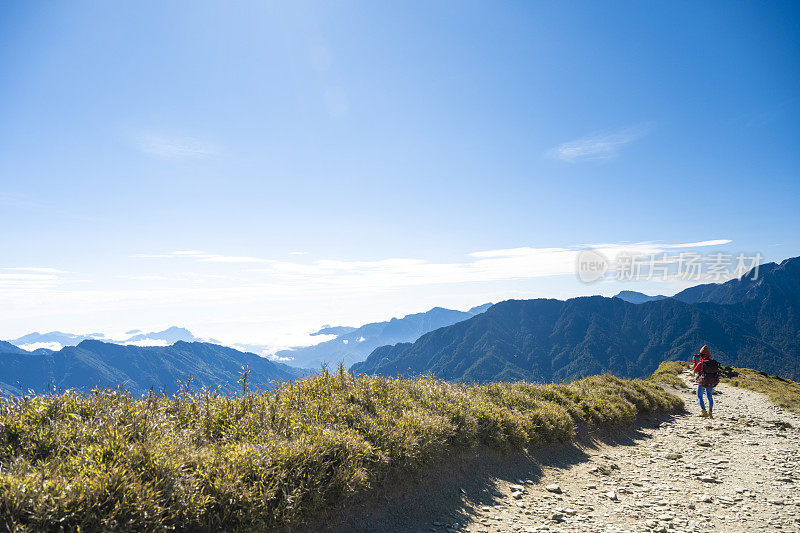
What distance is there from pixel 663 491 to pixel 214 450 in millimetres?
10010

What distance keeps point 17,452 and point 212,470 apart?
104 inches

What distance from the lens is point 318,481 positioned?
5.57 metres

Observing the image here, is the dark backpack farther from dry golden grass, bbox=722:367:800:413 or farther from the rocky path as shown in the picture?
dry golden grass, bbox=722:367:800:413

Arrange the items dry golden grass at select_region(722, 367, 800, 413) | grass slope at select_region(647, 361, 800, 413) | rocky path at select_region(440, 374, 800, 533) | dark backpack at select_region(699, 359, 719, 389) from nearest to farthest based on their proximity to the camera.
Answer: rocky path at select_region(440, 374, 800, 533) → dark backpack at select_region(699, 359, 719, 389) → dry golden grass at select_region(722, 367, 800, 413) → grass slope at select_region(647, 361, 800, 413)

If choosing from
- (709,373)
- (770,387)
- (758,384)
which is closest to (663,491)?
(709,373)

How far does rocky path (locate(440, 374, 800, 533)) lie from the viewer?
22.4ft

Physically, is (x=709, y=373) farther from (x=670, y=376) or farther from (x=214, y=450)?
(x=670, y=376)

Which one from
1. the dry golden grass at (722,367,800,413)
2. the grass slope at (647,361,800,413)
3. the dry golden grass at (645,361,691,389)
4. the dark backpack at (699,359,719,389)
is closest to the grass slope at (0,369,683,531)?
the dark backpack at (699,359,719,389)

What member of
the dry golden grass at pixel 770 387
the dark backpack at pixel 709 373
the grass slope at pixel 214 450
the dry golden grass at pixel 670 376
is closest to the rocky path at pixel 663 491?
the grass slope at pixel 214 450

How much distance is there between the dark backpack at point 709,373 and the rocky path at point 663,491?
3.34m

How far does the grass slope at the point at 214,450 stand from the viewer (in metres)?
4.08

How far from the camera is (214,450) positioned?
5.45 m

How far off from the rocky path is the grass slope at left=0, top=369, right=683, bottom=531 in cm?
167

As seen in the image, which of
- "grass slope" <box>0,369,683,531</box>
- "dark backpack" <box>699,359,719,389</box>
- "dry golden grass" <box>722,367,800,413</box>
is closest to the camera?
"grass slope" <box>0,369,683,531</box>
